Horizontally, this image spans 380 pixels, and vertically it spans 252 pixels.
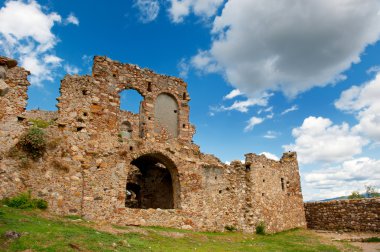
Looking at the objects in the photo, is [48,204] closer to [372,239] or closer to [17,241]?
[17,241]

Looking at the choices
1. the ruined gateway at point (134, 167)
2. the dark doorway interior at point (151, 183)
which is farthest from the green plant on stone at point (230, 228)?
the dark doorway interior at point (151, 183)

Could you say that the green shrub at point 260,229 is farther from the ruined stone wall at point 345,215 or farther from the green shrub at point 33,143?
the green shrub at point 33,143

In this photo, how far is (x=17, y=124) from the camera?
45.9 ft

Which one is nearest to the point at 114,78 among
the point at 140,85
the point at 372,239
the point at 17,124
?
the point at 140,85

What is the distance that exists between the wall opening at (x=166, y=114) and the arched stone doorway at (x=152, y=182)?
1.98 metres

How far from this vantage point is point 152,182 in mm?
20828

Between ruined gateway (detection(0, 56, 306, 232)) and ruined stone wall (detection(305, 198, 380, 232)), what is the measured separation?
4.85 feet

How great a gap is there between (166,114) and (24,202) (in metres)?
9.37

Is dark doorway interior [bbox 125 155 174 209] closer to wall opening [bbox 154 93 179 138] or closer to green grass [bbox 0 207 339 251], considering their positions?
wall opening [bbox 154 93 179 138]

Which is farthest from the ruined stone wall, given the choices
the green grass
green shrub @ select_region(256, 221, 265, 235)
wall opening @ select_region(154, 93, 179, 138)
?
wall opening @ select_region(154, 93, 179, 138)

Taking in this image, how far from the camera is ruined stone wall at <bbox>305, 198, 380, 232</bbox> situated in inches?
848

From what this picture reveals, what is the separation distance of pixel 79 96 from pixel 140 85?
12.5ft

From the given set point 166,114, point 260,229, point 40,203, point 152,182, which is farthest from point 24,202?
point 260,229

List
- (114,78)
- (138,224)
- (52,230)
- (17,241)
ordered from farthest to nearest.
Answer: (114,78) → (138,224) → (52,230) → (17,241)
